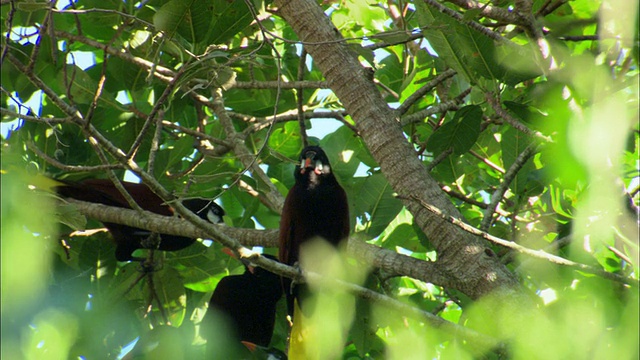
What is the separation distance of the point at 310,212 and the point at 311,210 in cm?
2

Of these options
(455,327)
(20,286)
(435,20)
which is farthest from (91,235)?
(20,286)

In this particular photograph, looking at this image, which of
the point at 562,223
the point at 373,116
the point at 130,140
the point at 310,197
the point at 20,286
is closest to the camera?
the point at 20,286

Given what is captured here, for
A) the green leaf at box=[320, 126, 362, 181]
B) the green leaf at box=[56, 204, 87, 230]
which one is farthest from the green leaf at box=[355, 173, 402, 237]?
the green leaf at box=[56, 204, 87, 230]

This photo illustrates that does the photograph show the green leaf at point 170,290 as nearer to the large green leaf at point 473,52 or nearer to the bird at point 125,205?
the bird at point 125,205

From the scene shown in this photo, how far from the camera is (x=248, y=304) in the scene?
3742 mm

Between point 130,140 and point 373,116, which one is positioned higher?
point 373,116

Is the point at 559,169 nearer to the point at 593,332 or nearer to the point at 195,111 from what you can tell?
the point at 593,332

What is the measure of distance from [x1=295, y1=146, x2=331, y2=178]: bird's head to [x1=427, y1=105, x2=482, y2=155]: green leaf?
0.97 metres

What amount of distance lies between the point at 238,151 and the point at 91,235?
104 centimetres

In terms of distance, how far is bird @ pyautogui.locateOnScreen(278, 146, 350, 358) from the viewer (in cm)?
338

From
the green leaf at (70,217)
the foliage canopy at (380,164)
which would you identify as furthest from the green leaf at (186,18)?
the green leaf at (70,217)

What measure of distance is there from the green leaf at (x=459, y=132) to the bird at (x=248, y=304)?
1.32 meters

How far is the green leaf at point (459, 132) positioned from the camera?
261 cm

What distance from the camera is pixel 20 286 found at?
0.62m
